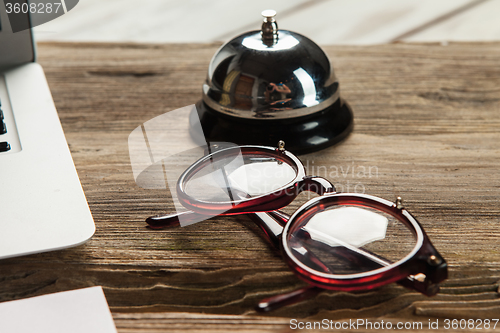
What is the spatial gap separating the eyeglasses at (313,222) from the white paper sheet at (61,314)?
0.31 feet

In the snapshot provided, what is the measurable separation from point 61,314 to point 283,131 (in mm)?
287

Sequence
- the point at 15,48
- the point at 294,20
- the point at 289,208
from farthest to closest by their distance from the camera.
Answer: the point at 294,20 → the point at 15,48 → the point at 289,208

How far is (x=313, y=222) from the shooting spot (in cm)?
39

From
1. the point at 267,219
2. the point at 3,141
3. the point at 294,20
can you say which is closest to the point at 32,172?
the point at 3,141

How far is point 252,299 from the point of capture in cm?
36

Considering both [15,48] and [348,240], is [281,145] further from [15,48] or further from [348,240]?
[15,48]

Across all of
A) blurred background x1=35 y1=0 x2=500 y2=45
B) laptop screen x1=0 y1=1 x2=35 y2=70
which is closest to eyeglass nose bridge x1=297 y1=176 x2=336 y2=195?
laptop screen x1=0 y1=1 x2=35 y2=70

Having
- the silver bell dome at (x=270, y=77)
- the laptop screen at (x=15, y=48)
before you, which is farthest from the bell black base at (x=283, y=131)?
the laptop screen at (x=15, y=48)

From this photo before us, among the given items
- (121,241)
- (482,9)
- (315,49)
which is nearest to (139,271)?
(121,241)

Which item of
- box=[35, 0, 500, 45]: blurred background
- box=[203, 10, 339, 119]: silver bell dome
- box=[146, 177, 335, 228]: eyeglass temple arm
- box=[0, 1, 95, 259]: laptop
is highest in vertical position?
box=[203, 10, 339, 119]: silver bell dome

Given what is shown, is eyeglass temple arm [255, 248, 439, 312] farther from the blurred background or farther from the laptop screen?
the blurred background

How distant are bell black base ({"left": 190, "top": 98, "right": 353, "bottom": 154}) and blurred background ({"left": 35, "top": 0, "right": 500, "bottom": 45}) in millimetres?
682

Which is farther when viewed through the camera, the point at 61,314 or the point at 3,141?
the point at 3,141

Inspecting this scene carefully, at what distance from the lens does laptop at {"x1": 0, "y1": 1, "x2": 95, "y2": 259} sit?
0.38 m
